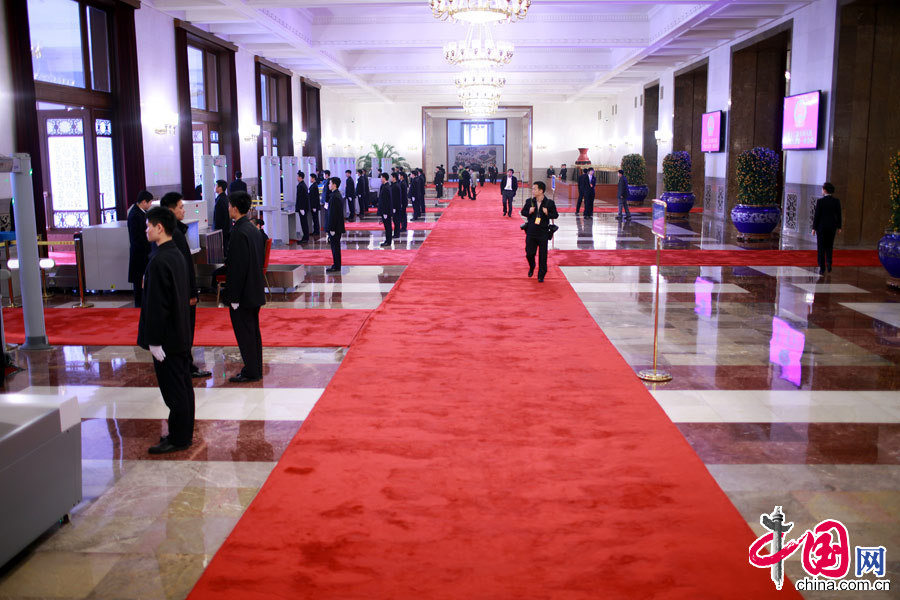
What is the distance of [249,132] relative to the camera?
21125 millimetres

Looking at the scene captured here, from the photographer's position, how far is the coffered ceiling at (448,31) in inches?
633

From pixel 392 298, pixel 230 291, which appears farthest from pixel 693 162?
pixel 230 291

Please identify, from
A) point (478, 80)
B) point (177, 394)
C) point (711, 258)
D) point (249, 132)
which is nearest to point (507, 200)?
point (478, 80)

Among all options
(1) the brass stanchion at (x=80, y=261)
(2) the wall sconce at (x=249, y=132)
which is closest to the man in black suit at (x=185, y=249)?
(1) the brass stanchion at (x=80, y=261)

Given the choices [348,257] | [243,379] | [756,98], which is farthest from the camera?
[756,98]

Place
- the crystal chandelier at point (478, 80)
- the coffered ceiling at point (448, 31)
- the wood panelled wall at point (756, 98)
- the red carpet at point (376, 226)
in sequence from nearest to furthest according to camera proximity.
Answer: the coffered ceiling at point (448, 31) → the wood panelled wall at point (756, 98) → the red carpet at point (376, 226) → the crystal chandelier at point (478, 80)

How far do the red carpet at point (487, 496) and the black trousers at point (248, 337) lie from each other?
2.28 ft

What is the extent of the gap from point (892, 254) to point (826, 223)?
131 cm

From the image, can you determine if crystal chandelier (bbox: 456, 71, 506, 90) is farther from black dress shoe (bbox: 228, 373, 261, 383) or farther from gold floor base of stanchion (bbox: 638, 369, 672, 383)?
black dress shoe (bbox: 228, 373, 261, 383)

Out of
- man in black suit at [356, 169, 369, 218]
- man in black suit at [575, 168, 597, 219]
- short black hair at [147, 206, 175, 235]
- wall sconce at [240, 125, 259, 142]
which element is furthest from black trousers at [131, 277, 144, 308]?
man in black suit at [575, 168, 597, 219]

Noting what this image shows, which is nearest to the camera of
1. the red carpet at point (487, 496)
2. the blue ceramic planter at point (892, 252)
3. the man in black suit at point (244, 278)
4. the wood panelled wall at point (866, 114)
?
the red carpet at point (487, 496)

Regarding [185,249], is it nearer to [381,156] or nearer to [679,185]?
[679,185]

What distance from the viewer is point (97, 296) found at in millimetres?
10898

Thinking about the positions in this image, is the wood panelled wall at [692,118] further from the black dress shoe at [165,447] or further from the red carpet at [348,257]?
the black dress shoe at [165,447]
